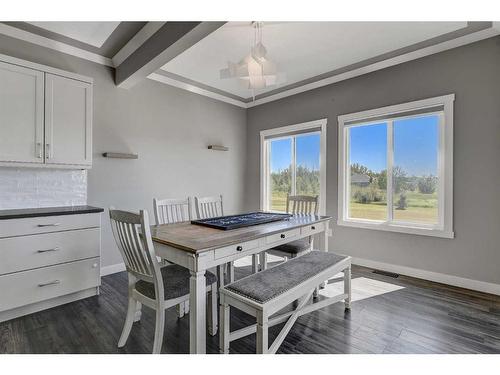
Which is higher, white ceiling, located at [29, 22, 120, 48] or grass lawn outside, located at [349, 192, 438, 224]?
white ceiling, located at [29, 22, 120, 48]

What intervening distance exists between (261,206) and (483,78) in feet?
11.2

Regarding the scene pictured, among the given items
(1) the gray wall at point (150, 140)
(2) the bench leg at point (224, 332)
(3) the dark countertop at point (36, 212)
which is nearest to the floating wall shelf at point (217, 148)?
(1) the gray wall at point (150, 140)

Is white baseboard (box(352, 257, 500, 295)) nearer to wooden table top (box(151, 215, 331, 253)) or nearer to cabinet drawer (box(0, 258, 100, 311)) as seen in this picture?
wooden table top (box(151, 215, 331, 253))

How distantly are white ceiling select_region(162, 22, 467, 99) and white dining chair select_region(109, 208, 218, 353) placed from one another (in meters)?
2.00

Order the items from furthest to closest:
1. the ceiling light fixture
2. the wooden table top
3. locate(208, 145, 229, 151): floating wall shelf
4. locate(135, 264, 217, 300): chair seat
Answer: locate(208, 145, 229, 151): floating wall shelf
the ceiling light fixture
locate(135, 264, 217, 300): chair seat
the wooden table top

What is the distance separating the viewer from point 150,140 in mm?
3602

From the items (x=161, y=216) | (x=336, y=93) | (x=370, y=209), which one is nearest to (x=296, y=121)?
(x=336, y=93)

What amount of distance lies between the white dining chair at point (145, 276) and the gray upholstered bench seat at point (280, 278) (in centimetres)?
32

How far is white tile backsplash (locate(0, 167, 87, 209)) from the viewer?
255 centimetres

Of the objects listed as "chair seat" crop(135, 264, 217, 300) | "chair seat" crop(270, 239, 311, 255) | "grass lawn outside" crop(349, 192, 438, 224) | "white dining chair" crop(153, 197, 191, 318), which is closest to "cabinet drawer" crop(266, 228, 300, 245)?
"chair seat" crop(270, 239, 311, 255)

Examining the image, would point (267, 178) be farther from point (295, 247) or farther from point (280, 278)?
point (280, 278)
